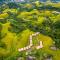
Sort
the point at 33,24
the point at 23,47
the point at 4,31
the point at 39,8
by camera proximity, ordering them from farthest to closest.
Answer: the point at 39,8 < the point at 33,24 < the point at 4,31 < the point at 23,47

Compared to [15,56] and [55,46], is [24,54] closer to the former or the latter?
[15,56]

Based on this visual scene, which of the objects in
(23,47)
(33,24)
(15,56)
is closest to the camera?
(15,56)

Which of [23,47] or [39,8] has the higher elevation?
[23,47]

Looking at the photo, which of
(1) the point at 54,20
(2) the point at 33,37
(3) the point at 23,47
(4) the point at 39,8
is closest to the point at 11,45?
(3) the point at 23,47

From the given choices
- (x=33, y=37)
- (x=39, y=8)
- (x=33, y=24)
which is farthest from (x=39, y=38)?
(x=39, y=8)

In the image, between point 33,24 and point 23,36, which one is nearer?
point 23,36

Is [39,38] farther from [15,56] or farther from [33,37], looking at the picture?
[15,56]
